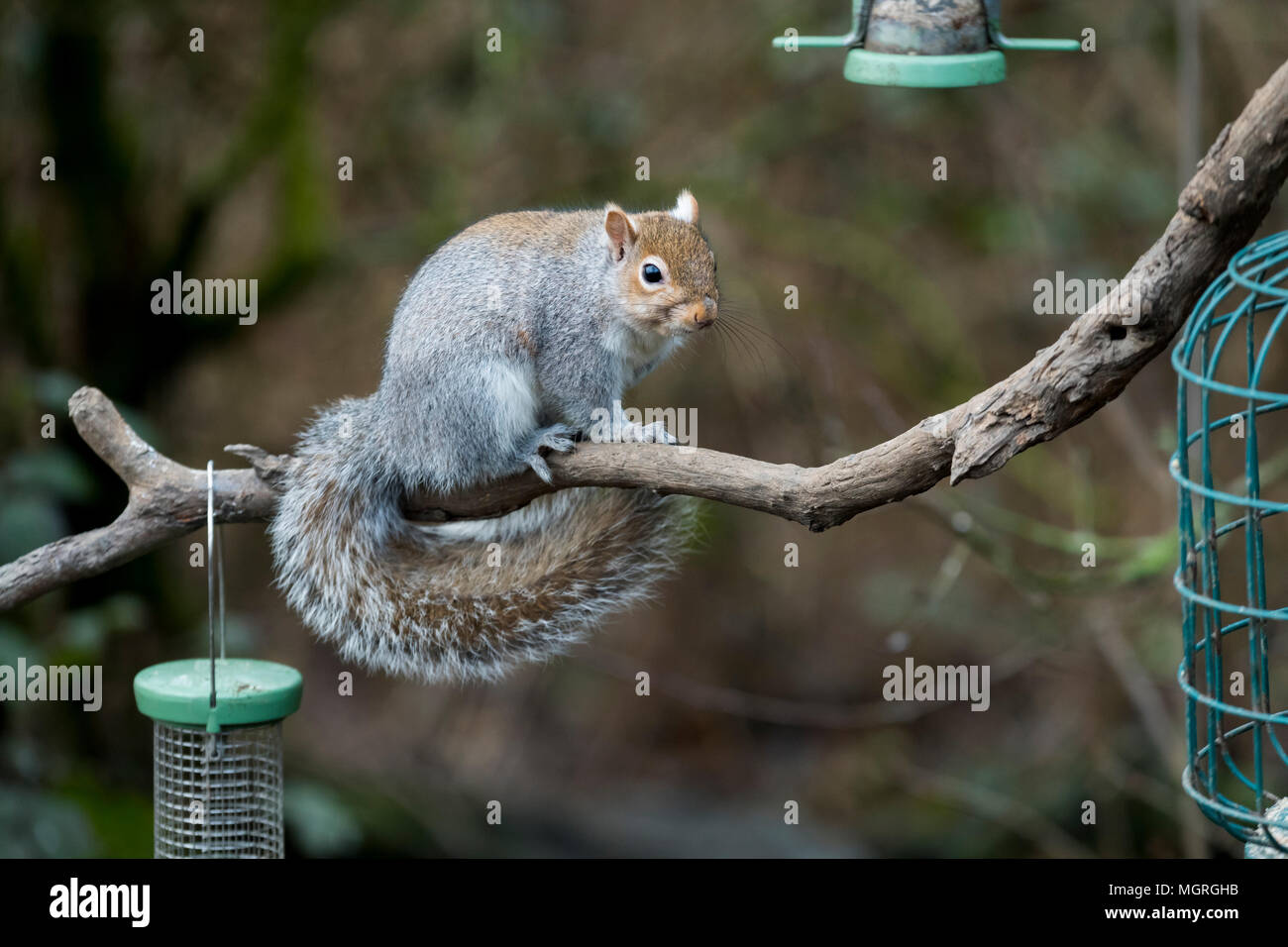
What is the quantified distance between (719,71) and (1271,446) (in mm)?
2346

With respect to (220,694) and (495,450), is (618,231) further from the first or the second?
(220,694)

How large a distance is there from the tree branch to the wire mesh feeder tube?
1.15 ft

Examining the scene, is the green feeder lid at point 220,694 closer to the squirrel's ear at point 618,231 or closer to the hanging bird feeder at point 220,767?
the hanging bird feeder at point 220,767

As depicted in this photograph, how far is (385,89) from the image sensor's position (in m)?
5.22

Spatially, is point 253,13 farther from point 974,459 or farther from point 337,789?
point 974,459

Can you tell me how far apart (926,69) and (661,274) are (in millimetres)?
611

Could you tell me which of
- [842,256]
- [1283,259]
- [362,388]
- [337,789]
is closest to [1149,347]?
[1283,259]

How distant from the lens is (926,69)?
97.1 inches

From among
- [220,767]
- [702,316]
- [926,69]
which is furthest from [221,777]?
[926,69]

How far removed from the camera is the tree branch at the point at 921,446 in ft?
6.49

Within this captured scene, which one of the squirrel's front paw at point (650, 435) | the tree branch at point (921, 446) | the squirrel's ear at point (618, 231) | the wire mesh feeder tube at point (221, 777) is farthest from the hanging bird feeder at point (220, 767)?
the squirrel's ear at point (618, 231)

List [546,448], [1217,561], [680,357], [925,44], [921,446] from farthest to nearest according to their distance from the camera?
[680,357] → [546,448] → [925,44] → [1217,561] → [921,446]

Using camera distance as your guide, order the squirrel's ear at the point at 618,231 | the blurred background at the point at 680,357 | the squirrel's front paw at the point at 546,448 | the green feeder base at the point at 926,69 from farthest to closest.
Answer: the blurred background at the point at 680,357
the squirrel's ear at the point at 618,231
the squirrel's front paw at the point at 546,448
the green feeder base at the point at 926,69

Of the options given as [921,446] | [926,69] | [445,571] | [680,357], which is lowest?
[445,571]
